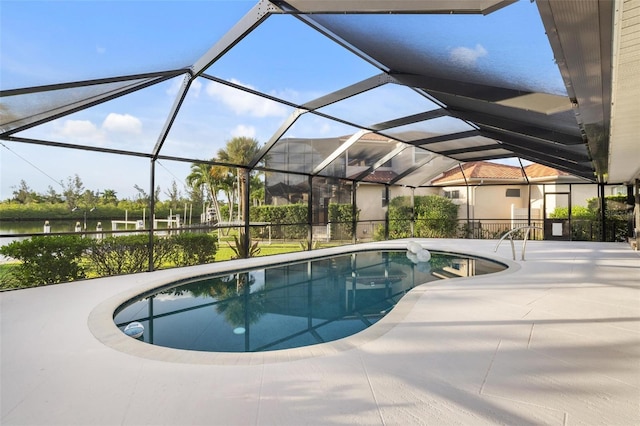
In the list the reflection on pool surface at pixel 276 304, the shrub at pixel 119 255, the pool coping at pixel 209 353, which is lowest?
the reflection on pool surface at pixel 276 304

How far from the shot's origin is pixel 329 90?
6.46 metres

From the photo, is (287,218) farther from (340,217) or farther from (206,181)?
(206,181)

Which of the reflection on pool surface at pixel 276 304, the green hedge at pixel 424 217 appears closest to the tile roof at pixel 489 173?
the green hedge at pixel 424 217

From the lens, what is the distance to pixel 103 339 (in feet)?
10.7

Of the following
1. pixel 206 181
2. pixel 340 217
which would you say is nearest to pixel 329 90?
pixel 340 217

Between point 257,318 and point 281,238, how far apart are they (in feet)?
31.6

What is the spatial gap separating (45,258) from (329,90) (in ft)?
19.8

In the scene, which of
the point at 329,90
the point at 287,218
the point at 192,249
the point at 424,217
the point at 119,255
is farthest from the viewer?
the point at 424,217

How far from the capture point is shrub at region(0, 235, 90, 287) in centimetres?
564

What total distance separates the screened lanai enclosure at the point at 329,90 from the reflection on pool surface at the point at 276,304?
1775mm

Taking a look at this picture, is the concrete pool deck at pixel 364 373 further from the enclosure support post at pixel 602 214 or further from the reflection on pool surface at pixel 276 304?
the enclosure support post at pixel 602 214

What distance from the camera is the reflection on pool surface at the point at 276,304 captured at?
4.07 m

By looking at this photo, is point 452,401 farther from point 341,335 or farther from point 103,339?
point 103,339

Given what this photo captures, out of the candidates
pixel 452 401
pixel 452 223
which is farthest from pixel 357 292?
pixel 452 223
